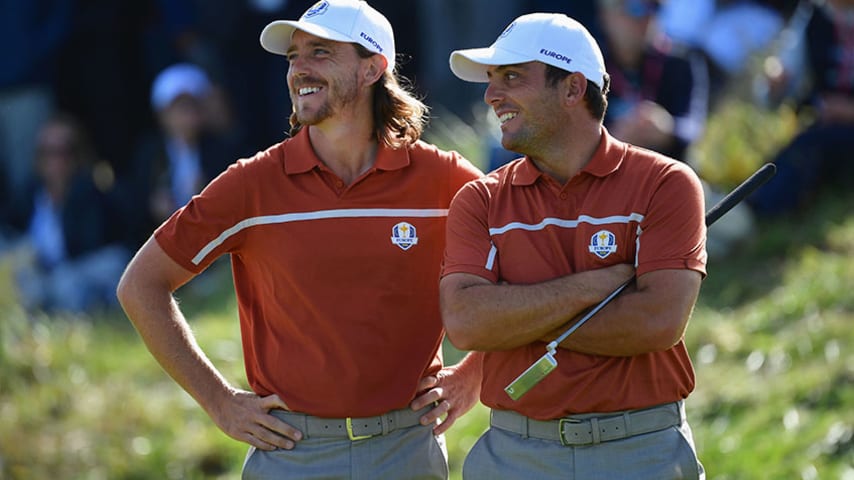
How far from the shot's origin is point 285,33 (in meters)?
5.85

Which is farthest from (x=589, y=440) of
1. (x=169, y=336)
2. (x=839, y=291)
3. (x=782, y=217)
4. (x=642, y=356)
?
(x=782, y=217)

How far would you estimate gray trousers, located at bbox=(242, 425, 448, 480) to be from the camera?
18.0ft

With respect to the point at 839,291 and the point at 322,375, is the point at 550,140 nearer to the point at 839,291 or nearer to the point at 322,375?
the point at 322,375

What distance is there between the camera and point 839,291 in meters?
8.60

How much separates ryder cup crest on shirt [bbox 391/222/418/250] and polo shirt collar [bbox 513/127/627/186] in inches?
20.0

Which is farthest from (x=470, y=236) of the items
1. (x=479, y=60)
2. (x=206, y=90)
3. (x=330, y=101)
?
(x=206, y=90)

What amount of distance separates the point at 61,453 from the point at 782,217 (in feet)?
16.6

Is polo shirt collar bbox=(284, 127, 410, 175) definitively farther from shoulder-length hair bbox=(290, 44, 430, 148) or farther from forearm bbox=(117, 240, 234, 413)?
forearm bbox=(117, 240, 234, 413)

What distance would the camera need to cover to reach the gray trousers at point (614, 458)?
5.02 m

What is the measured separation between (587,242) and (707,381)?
342 cm

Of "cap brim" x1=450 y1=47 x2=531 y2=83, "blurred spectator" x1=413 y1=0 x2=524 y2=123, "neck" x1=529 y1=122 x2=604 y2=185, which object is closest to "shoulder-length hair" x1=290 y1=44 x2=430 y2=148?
"cap brim" x1=450 y1=47 x2=531 y2=83

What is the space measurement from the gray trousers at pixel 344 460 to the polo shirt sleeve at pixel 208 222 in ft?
2.72

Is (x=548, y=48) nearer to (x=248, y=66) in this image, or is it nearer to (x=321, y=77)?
(x=321, y=77)

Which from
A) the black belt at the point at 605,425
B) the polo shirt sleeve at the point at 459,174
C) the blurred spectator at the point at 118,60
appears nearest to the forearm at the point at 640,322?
the black belt at the point at 605,425
